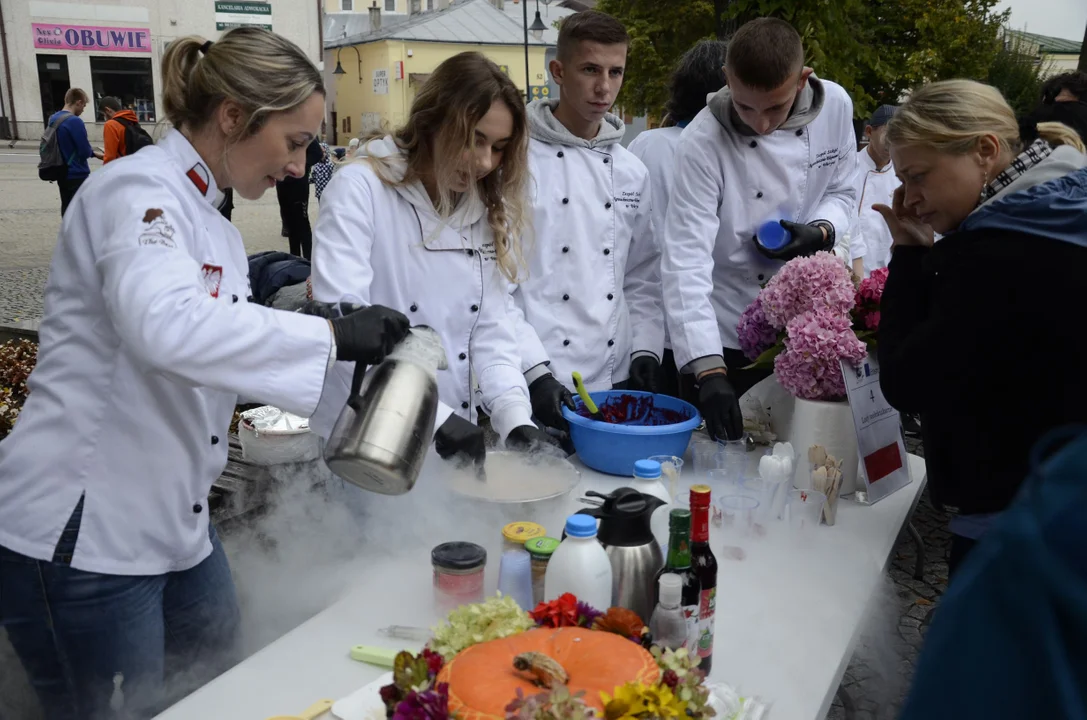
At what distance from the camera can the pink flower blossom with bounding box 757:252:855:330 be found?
2.30 meters

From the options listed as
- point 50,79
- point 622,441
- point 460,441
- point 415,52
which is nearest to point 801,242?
point 622,441

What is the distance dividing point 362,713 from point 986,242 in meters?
1.33

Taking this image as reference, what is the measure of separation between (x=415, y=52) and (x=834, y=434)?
109ft

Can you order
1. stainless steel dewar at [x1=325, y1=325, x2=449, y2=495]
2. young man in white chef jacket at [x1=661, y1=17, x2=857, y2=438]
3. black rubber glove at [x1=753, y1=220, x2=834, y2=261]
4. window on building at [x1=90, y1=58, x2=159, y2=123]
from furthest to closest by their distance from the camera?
window on building at [x1=90, y1=58, x2=159, y2=123] → black rubber glove at [x1=753, y1=220, x2=834, y2=261] → young man in white chef jacket at [x1=661, y1=17, x2=857, y2=438] → stainless steel dewar at [x1=325, y1=325, x2=449, y2=495]

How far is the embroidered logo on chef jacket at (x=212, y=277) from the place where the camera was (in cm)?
152

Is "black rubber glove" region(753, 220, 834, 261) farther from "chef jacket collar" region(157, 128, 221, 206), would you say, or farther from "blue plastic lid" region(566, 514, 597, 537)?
"chef jacket collar" region(157, 128, 221, 206)

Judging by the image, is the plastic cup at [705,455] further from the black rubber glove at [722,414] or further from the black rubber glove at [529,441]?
the black rubber glove at [529,441]

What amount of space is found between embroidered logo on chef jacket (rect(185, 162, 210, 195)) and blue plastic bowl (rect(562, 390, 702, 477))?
3.50 ft

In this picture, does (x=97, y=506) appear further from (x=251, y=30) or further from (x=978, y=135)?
(x=978, y=135)

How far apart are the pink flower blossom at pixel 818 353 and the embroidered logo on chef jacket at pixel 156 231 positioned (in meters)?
1.51

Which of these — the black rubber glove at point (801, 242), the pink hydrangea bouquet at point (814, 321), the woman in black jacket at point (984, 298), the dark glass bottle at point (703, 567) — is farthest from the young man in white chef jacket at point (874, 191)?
the dark glass bottle at point (703, 567)

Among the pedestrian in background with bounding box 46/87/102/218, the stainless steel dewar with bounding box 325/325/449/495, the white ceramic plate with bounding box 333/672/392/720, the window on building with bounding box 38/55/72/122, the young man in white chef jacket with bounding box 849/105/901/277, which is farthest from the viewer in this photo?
the window on building with bounding box 38/55/72/122

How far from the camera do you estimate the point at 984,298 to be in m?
1.60

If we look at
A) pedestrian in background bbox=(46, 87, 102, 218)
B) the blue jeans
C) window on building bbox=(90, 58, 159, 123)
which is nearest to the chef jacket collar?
the blue jeans
